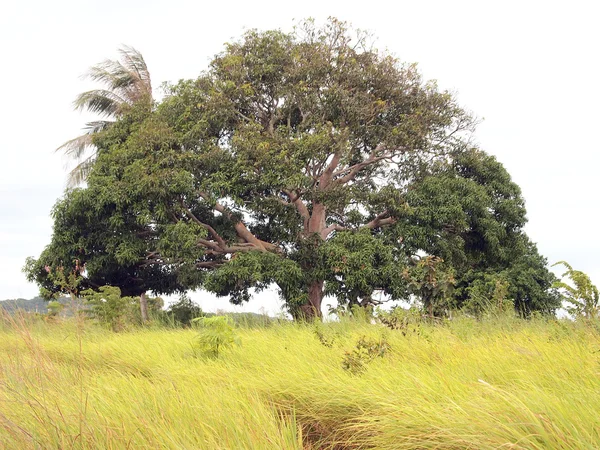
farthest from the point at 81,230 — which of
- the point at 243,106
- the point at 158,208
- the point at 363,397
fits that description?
the point at 363,397

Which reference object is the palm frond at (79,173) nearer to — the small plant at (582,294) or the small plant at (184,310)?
the small plant at (184,310)

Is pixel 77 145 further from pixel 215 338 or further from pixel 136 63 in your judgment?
pixel 215 338

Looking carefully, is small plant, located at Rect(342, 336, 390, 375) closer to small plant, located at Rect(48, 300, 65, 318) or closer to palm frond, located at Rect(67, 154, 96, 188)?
small plant, located at Rect(48, 300, 65, 318)

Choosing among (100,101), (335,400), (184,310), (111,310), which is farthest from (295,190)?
(335,400)

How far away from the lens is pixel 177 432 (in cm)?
407

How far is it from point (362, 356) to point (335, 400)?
1731 millimetres

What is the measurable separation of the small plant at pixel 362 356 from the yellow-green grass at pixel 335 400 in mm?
104

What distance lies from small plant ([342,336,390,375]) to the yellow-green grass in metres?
0.10

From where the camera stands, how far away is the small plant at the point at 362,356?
20.3 feet

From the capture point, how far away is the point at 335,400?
498 centimetres

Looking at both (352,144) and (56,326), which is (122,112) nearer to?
(352,144)

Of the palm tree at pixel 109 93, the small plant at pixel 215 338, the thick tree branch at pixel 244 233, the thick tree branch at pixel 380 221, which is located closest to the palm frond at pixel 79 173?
the palm tree at pixel 109 93

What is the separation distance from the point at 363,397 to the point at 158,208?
616 inches

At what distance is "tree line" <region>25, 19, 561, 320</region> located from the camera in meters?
19.1
